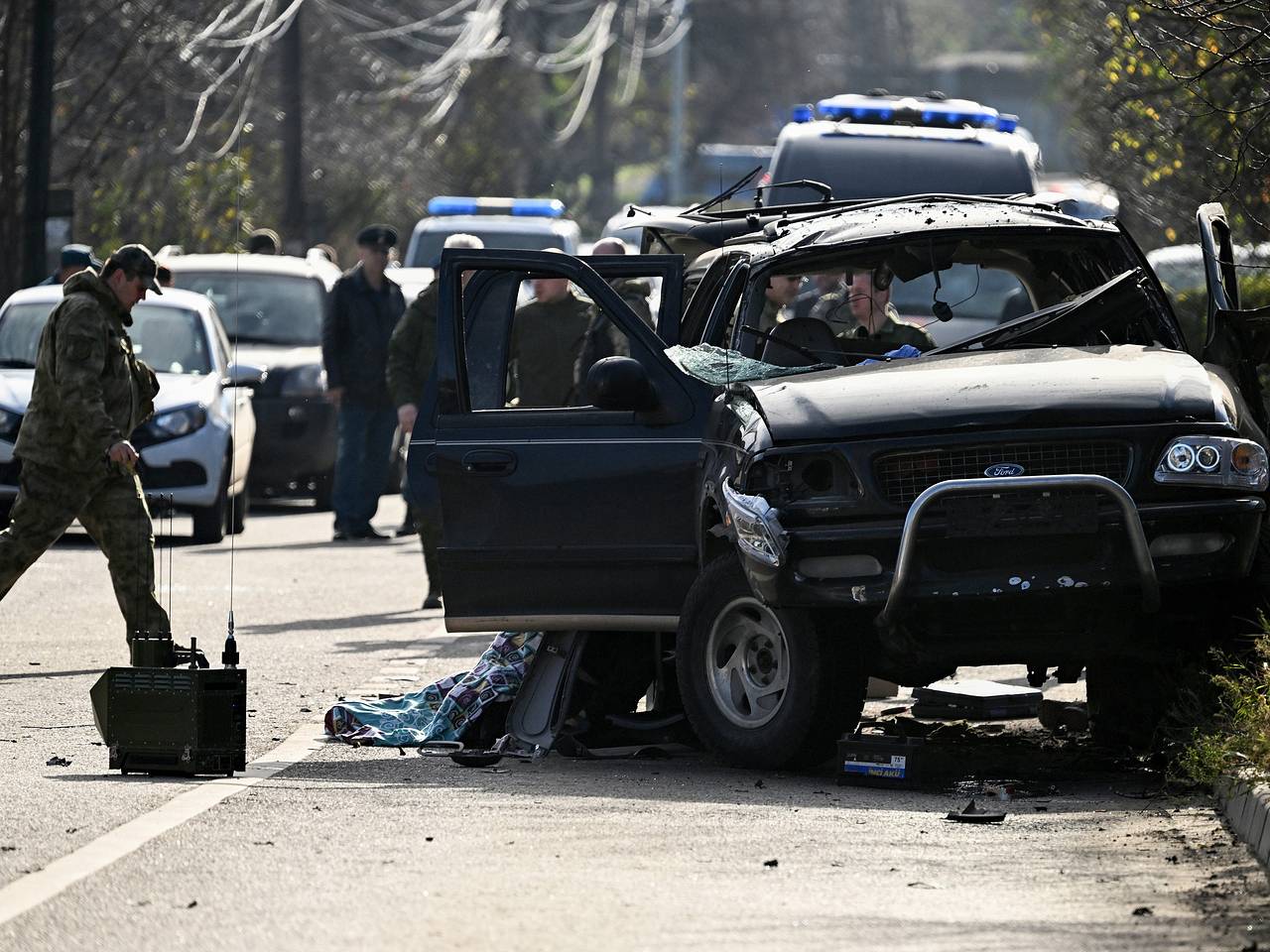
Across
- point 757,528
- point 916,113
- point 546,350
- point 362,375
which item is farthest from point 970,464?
point 362,375

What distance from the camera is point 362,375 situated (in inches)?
764

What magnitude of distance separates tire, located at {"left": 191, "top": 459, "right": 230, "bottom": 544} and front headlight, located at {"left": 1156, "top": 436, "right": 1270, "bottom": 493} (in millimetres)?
11576

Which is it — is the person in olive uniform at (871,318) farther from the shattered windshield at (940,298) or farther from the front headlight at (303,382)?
the front headlight at (303,382)

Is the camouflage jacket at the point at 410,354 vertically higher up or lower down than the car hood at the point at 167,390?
higher up

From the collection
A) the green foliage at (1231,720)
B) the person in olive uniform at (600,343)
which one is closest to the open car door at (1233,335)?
the green foliage at (1231,720)

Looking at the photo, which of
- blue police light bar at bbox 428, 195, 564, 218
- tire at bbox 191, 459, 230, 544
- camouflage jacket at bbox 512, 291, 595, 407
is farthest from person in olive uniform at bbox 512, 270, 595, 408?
blue police light bar at bbox 428, 195, 564, 218

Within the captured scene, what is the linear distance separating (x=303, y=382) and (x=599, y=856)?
15.4 meters

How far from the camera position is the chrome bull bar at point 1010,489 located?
27.7 ft


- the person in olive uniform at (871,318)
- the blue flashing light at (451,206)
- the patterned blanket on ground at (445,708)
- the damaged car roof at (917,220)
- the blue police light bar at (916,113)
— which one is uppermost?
the blue police light bar at (916,113)

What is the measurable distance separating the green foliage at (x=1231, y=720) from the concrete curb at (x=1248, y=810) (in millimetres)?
51

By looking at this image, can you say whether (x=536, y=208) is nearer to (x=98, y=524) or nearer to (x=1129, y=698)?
(x=98, y=524)

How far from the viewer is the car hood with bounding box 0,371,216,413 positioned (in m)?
18.8

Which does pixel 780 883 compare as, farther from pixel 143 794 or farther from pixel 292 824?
pixel 143 794

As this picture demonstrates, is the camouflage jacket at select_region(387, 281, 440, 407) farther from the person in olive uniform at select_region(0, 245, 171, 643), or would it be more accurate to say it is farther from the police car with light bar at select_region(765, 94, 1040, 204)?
the person in olive uniform at select_region(0, 245, 171, 643)
